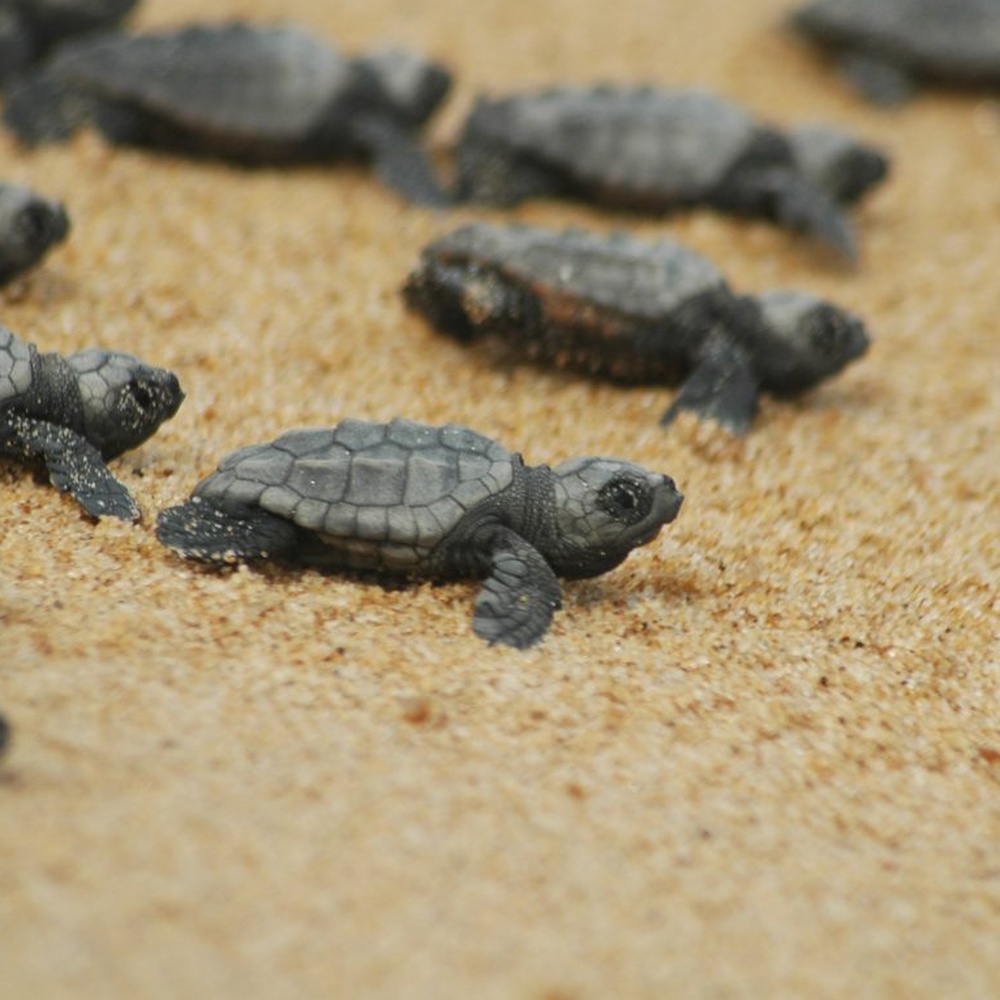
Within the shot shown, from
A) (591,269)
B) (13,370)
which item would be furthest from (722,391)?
(13,370)

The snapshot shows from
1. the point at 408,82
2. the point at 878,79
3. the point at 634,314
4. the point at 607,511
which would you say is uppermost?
the point at 878,79

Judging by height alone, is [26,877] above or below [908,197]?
below

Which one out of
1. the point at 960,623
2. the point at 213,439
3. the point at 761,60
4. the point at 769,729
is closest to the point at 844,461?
the point at 960,623

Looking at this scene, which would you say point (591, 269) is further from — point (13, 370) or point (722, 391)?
point (13, 370)

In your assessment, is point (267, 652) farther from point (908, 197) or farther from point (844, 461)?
point (908, 197)

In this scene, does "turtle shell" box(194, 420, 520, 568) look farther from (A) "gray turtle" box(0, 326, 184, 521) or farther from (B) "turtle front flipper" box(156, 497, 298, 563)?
(A) "gray turtle" box(0, 326, 184, 521)

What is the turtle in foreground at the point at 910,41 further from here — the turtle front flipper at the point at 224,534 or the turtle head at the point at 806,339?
the turtle front flipper at the point at 224,534

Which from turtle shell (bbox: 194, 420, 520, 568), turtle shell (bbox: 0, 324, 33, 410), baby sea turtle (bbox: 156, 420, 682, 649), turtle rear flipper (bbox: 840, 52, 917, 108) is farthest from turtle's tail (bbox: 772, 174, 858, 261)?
turtle shell (bbox: 0, 324, 33, 410)
